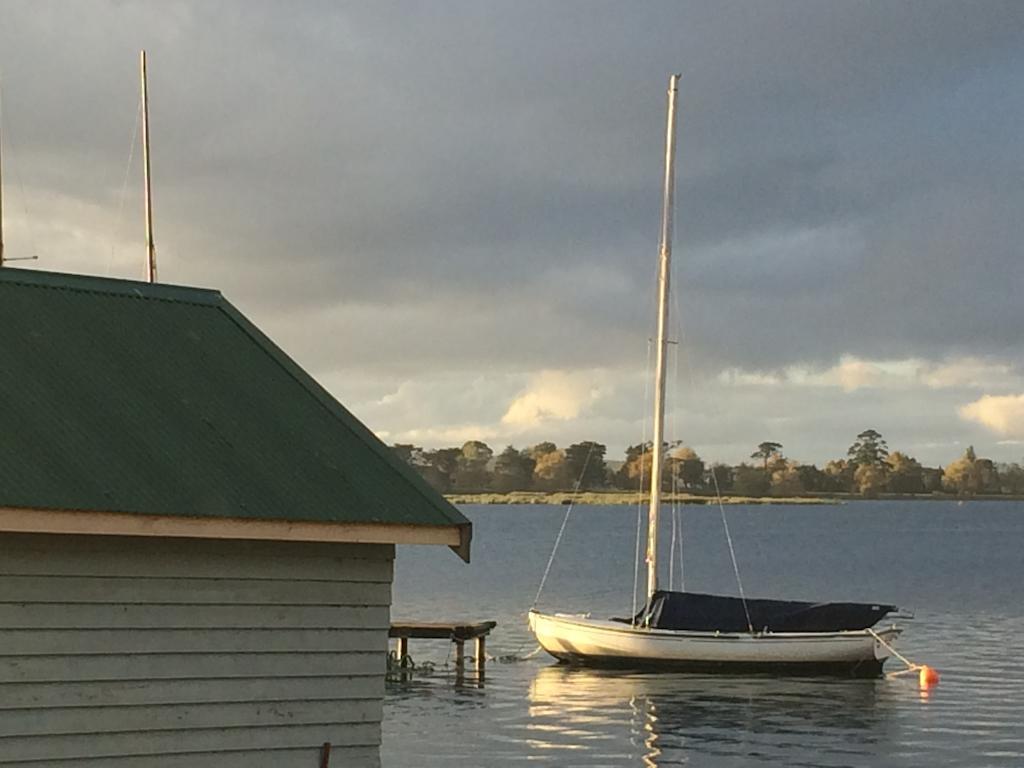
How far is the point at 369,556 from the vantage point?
16.9 metres

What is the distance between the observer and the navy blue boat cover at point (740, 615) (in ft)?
161

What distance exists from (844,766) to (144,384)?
74.4 ft

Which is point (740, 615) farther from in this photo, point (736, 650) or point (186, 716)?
point (186, 716)

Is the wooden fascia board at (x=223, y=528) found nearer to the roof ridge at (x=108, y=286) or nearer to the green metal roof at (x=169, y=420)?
the green metal roof at (x=169, y=420)

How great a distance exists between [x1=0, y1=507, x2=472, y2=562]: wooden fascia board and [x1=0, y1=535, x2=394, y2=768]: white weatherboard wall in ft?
1.19

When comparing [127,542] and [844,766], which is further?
[844,766]

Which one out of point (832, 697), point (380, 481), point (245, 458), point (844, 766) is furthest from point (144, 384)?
point (832, 697)

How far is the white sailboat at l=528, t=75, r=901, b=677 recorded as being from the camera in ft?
160

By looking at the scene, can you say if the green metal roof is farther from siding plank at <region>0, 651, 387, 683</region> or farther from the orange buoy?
the orange buoy

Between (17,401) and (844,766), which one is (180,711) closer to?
(17,401)

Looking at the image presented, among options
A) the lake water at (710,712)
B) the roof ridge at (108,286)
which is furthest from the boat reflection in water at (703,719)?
the roof ridge at (108,286)

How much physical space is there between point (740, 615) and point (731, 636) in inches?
35.0

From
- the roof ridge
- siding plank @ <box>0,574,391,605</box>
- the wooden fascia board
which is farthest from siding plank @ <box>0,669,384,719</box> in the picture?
the roof ridge

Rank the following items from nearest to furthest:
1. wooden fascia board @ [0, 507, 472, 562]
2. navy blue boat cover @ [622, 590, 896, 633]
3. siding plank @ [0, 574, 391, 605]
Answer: wooden fascia board @ [0, 507, 472, 562] < siding plank @ [0, 574, 391, 605] < navy blue boat cover @ [622, 590, 896, 633]
